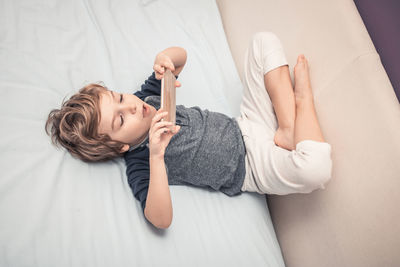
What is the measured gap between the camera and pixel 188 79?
110 cm

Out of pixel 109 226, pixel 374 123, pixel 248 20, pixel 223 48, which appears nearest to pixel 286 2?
pixel 248 20

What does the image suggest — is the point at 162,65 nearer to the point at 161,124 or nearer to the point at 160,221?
the point at 161,124

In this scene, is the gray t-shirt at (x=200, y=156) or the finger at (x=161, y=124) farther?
the gray t-shirt at (x=200, y=156)

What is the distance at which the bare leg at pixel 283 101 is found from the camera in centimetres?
84

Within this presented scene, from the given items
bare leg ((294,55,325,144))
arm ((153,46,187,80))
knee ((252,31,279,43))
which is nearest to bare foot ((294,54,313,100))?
bare leg ((294,55,325,144))

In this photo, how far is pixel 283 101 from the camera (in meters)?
0.85

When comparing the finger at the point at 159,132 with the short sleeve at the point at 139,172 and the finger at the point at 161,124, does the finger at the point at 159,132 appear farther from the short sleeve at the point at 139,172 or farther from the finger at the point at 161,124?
the short sleeve at the point at 139,172

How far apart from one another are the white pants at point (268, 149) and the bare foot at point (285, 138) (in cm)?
2

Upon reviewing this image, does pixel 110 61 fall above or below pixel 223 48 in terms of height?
above

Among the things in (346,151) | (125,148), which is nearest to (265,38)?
(346,151)

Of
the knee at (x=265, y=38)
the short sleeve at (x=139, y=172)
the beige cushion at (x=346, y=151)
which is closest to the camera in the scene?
the beige cushion at (x=346, y=151)

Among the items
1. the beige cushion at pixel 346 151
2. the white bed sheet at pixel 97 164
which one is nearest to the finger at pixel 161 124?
the white bed sheet at pixel 97 164

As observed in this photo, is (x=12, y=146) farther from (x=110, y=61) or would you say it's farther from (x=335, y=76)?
(x=335, y=76)

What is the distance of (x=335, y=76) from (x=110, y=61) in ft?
2.56
